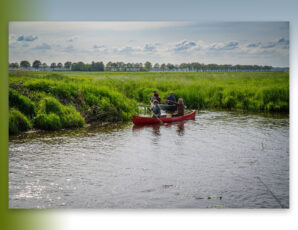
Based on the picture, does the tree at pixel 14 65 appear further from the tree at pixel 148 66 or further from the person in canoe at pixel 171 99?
the person in canoe at pixel 171 99

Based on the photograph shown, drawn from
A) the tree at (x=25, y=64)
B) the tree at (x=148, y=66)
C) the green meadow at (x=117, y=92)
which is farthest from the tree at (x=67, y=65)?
the tree at (x=148, y=66)

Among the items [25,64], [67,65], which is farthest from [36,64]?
[67,65]

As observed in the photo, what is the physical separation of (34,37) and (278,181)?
12.6 ft

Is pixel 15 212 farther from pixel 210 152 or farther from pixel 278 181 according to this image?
pixel 278 181

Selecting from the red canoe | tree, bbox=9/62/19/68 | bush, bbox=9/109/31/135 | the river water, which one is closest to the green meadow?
bush, bbox=9/109/31/135

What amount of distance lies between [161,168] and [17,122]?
7.31 feet

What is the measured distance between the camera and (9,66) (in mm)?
5035

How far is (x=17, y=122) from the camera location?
215 inches

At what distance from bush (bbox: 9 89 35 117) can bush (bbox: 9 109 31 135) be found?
8cm

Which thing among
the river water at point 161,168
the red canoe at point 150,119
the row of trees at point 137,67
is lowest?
the river water at point 161,168

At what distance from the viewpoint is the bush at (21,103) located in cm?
517

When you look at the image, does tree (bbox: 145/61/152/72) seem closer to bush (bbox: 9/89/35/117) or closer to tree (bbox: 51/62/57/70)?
tree (bbox: 51/62/57/70)

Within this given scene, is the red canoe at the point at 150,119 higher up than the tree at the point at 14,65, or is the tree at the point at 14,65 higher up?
the tree at the point at 14,65

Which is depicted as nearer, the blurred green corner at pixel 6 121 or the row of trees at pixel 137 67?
the blurred green corner at pixel 6 121
